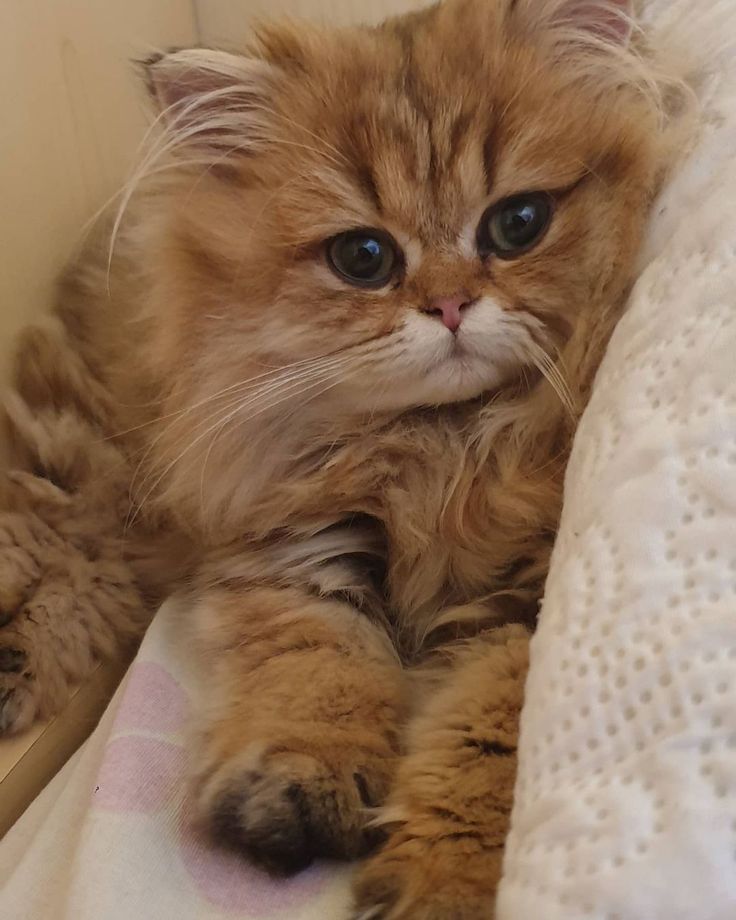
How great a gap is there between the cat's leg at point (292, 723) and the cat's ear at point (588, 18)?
0.75 meters

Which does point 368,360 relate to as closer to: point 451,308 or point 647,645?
point 451,308

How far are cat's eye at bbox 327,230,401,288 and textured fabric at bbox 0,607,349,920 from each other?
0.53 metres

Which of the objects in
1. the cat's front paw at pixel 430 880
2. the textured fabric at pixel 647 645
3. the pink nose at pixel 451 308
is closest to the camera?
the textured fabric at pixel 647 645

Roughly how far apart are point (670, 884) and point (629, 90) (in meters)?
0.92

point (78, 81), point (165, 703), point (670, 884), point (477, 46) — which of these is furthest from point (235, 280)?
point (670, 884)

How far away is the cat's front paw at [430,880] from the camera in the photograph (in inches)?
28.3

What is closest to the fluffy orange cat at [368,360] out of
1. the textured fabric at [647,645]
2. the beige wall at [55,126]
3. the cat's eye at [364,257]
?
the cat's eye at [364,257]

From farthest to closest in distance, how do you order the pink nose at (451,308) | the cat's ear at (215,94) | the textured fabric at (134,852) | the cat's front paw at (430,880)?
the cat's ear at (215,94) < the pink nose at (451,308) < the textured fabric at (134,852) < the cat's front paw at (430,880)

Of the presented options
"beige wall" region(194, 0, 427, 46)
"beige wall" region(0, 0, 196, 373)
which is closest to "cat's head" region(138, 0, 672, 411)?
"beige wall" region(0, 0, 196, 373)

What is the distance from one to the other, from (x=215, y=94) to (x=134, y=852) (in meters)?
0.84

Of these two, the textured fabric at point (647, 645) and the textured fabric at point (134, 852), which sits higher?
the textured fabric at point (647, 645)

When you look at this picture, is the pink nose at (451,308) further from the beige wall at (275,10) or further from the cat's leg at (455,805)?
the beige wall at (275,10)

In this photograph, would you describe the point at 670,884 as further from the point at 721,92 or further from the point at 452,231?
the point at 721,92

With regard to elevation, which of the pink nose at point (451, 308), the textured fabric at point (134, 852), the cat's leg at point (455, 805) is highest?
the pink nose at point (451, 308)
